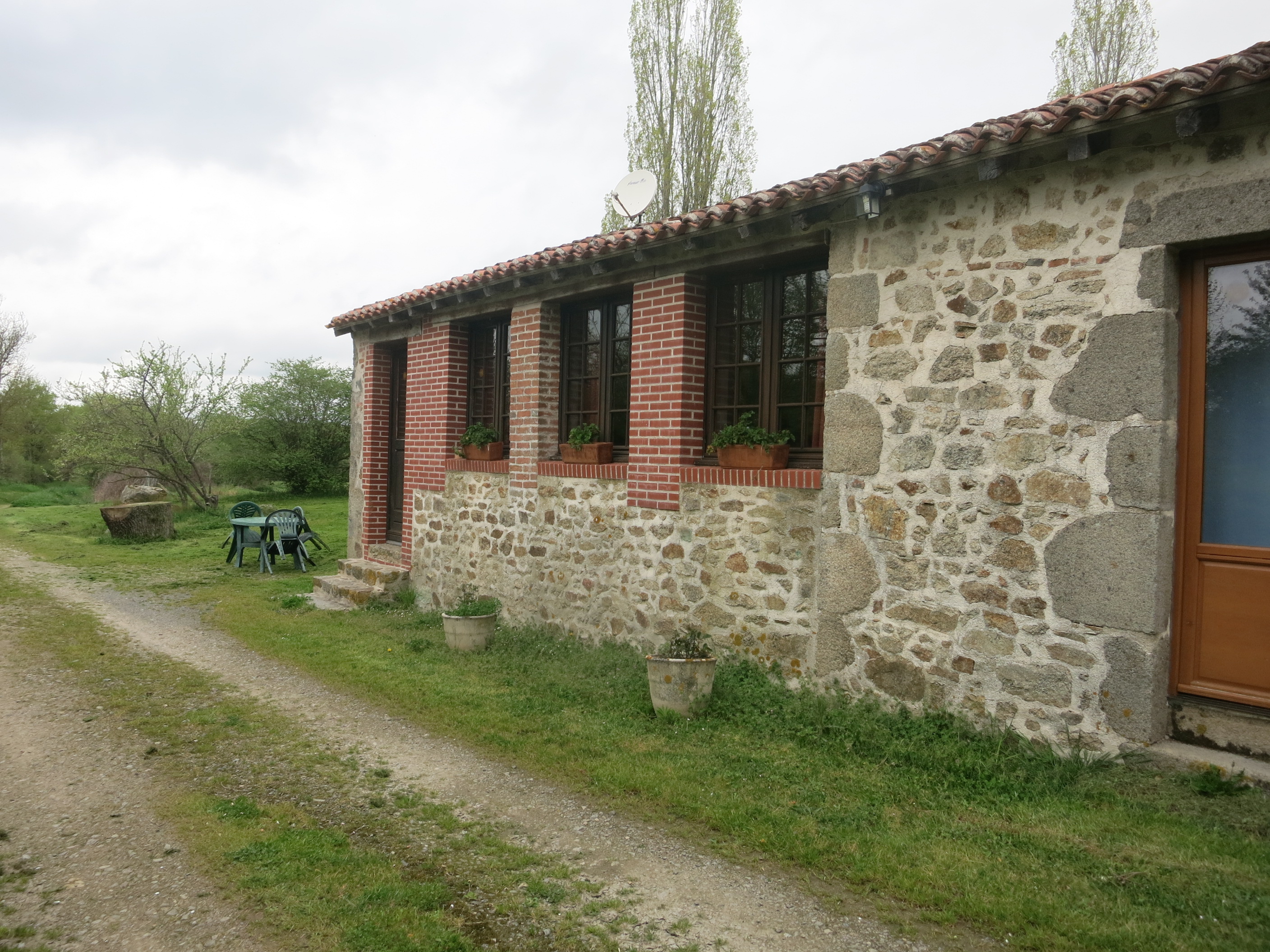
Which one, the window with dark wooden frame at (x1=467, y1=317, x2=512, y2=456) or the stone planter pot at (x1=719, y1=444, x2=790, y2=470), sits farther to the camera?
the window with dark wooden frame at (x1=467, y1=317, x2=512, y2=456)

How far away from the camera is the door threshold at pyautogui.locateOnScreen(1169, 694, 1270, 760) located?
13.3ft

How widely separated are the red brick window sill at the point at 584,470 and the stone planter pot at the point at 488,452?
1.00 m

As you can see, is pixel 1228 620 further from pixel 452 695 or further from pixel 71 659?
pixel 71 659

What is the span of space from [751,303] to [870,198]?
5.39ft

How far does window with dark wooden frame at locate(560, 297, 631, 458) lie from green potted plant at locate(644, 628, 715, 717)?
222 cm

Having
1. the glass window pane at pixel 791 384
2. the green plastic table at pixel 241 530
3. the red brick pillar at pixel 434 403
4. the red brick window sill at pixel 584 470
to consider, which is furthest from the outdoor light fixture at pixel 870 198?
the green plastic table at pixel 241 530

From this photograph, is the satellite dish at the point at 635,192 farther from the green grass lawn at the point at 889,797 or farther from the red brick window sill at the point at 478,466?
the green grass lawn at the point at 889,797

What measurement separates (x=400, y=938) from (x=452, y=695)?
3199mm

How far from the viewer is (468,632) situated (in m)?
7.50

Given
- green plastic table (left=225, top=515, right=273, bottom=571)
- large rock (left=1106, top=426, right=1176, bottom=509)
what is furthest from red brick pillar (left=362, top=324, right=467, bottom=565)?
large rock (left=1106, top=426, right=1176, bottom=509)

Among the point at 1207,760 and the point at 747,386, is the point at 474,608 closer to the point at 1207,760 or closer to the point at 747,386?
the point at 747,386

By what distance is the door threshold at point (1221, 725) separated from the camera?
13.3ft

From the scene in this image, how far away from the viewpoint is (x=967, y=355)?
4852 millimetres

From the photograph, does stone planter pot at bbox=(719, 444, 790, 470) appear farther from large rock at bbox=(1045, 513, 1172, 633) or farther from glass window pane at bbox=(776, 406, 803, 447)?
large rock at bbox=(1045, 513, 1172, 633)
